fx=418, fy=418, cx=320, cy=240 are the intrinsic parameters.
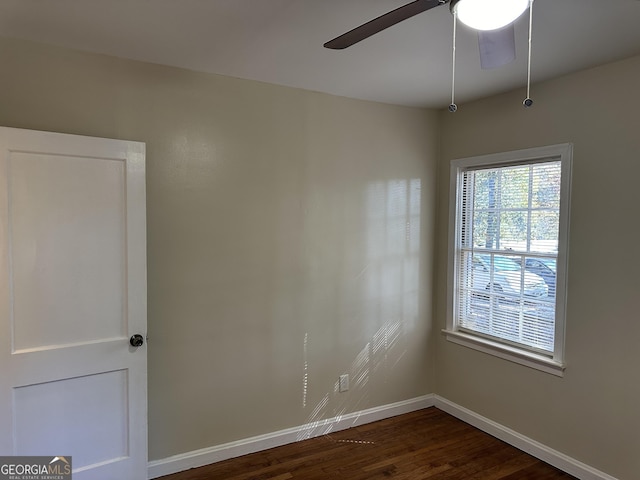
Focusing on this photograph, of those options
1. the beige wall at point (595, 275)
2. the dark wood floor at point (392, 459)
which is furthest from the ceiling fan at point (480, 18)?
the dark wood floor at point (392, 459)

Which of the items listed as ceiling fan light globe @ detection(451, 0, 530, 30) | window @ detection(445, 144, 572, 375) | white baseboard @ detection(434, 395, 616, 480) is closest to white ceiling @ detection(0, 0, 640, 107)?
ceiling fan light globe @ detection(451, 0, 530, 30)

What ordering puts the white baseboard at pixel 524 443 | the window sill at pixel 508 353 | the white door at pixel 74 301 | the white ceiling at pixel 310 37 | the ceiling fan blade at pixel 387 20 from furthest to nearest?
the window sill at pixel 508 353, the white baseboard at pixel 524 443, the white door at pixel 74 301, the white ceiling at pixel 310 37, the ceiling fan blade at pixel 387 20

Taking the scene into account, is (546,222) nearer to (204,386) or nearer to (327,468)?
(327,468)

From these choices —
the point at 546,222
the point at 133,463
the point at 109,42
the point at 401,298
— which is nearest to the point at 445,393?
the point at 401,298

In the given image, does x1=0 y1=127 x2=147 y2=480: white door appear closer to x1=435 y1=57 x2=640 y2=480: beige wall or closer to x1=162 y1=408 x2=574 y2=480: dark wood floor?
x1=162 y1=408 x2=574 y2=480: dark wood floor

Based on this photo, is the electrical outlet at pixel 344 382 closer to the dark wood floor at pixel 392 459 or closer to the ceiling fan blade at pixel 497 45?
the dark wood floor at pixel 392 459

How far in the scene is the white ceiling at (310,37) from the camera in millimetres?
1815

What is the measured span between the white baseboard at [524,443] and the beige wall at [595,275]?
0.14ft

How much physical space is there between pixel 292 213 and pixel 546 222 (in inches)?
69.2

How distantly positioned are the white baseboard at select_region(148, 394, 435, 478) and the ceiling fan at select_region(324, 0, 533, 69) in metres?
2.59

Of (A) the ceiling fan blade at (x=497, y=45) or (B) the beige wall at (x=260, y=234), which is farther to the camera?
(B) the beige wall at (x=260, y=234)

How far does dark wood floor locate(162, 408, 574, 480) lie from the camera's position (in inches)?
105

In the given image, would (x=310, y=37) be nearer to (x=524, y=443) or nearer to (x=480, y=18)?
(x=480, y=18)

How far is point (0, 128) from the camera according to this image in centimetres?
200
